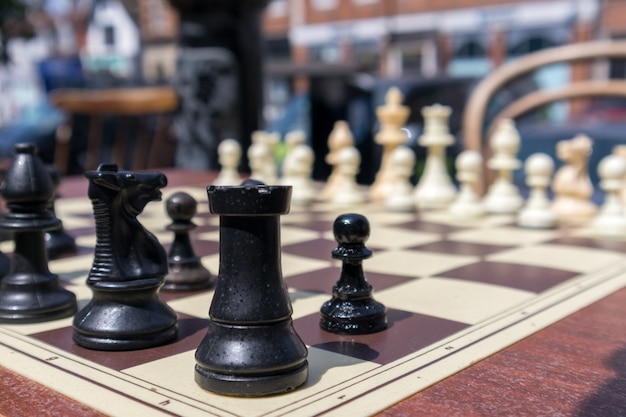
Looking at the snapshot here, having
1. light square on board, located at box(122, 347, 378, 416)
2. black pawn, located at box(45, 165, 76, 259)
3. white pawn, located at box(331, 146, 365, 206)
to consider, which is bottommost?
light square on board, located at box(122, 347, 378, 416)

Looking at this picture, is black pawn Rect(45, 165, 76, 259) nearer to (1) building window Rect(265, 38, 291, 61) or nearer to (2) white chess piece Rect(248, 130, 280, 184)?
(2) white chess piece Rect(248, 130, 280, 184)

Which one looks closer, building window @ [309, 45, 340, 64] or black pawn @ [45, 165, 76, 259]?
black pawn @ [45, 165, 76, 259]

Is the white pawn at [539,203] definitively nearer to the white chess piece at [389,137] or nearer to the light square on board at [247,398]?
the white chess piece at [389,137]

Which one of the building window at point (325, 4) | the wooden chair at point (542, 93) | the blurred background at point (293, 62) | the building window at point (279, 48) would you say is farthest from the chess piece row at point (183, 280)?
the building window at point (279, 48)

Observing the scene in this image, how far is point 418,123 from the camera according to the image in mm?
5391

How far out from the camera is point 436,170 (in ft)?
12.0

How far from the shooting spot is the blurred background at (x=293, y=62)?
5.25 m

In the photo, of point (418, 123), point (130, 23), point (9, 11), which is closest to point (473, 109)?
point (418, 123)

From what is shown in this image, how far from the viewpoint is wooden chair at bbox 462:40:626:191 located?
360cm

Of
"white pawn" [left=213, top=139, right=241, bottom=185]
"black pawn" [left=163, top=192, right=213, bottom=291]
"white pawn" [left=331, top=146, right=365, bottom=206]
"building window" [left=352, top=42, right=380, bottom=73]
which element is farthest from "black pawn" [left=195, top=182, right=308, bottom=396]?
"building window" [left=352, top=42, right=380, bottom=73]

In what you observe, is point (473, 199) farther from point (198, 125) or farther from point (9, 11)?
point (9, 11)

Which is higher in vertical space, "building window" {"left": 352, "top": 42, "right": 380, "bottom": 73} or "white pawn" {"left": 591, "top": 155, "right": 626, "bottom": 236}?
"building window" {"left": 352, "top": 42, "right": 380, "bottom": 73}

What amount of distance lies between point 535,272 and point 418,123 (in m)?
3.36

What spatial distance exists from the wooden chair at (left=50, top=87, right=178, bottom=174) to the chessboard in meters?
3.56
